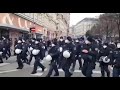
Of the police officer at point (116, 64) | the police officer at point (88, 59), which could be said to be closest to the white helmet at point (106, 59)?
the police officer at point (88, 59)

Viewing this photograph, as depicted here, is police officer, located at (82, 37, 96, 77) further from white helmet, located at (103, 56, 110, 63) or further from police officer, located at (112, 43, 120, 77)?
police officer, located at (112, 43, 120, 77)

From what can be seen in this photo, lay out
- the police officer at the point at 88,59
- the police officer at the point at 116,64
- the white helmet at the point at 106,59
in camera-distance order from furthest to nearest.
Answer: the white helmet at the point at 106,59 < the police officer at the point at 88,59 < the police officer at the point at 116,64

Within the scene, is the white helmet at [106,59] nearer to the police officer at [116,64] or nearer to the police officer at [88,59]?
the police officer at [88,59]

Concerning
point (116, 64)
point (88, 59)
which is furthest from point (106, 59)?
point (116, 64)

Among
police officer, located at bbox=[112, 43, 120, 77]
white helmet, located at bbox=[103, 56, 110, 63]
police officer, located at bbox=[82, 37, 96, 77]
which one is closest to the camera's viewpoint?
police officer, located at bbox=[112, 43, 120, 77]

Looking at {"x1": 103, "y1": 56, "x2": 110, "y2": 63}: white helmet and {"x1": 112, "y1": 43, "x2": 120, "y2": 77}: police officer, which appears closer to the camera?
{"x1": 112, "y1": 43, "x2": 120, "y2": 77}: police officer

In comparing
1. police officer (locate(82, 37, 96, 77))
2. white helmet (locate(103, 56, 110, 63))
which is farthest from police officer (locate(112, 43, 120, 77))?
police officer (locate(82, 37, 96, 77))

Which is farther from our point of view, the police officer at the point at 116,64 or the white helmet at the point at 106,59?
the white helmet at the point at 106,59

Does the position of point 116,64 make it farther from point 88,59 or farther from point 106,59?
point 88,59

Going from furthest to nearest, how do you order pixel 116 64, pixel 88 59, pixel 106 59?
1. pixel 106 59
2. pixel 88 59
3. pixel 116 64
